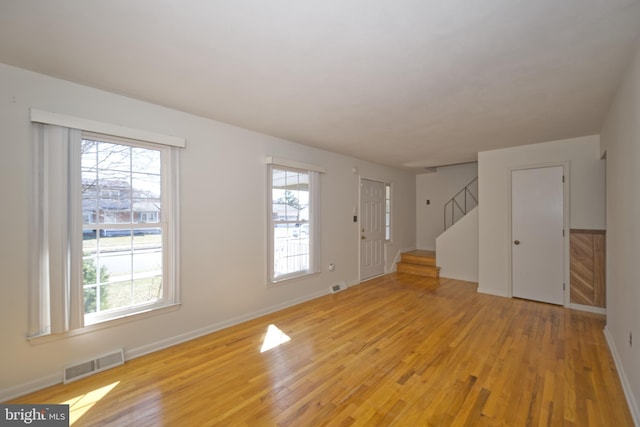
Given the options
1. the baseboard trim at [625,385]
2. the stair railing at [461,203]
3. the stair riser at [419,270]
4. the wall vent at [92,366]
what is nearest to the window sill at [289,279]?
the wall vent at [92,366]

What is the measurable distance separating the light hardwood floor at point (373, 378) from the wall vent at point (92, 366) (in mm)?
73

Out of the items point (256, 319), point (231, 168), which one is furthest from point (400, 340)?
point (231, 168)

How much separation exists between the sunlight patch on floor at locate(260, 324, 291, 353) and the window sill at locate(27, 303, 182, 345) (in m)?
1.02

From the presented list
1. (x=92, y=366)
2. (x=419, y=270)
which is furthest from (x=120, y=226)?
(x=419, y=270)

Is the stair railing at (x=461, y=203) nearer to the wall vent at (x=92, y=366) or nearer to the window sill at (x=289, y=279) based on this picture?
the window sill at (x=289, y=279)

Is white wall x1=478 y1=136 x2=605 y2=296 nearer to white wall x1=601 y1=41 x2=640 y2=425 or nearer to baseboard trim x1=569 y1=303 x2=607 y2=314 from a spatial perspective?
baseboard trim x1=569 y1=303 x2=607 y2=314

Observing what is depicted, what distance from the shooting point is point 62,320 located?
2.24m

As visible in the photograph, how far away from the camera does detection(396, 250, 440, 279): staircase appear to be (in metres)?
6.00

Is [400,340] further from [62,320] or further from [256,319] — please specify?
[62,320]

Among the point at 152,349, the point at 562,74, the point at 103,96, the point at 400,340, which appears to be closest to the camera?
the point at 562,74

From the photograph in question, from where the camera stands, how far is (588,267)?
3.93m

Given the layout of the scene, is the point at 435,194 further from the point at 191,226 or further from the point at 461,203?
the point at 191,226

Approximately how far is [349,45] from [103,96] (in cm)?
225

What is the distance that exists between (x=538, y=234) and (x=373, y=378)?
12.3 feet
